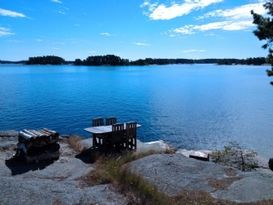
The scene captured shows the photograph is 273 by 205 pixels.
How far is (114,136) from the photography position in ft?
56.7

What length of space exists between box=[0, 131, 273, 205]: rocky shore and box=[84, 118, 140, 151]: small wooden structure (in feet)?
5.76

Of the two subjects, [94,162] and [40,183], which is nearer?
[40,183]

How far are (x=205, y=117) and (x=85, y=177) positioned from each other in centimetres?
3699

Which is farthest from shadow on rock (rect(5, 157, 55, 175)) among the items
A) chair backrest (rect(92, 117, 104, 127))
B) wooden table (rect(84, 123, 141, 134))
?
chair backrest (rect(92, 117, 104, 127))

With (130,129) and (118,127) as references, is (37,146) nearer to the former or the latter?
(118,127)

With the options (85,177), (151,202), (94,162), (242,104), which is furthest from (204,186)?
(242,104)

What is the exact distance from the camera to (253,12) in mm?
10875

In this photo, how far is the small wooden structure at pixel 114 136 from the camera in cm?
1717

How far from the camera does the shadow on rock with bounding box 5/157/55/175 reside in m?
13.3

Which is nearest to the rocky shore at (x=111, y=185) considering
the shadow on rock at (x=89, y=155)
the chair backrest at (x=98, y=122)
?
the shadow on rock at (x=89, y=155)

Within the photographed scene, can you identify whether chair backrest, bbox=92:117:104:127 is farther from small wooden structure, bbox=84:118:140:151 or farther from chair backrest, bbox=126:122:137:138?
chair backrest, bbox=126:122:137:138

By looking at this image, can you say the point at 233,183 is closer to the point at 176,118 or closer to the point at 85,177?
the point at 85,177

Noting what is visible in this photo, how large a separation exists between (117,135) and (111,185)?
6601 mm

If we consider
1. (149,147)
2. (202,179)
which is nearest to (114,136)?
(149,147)
